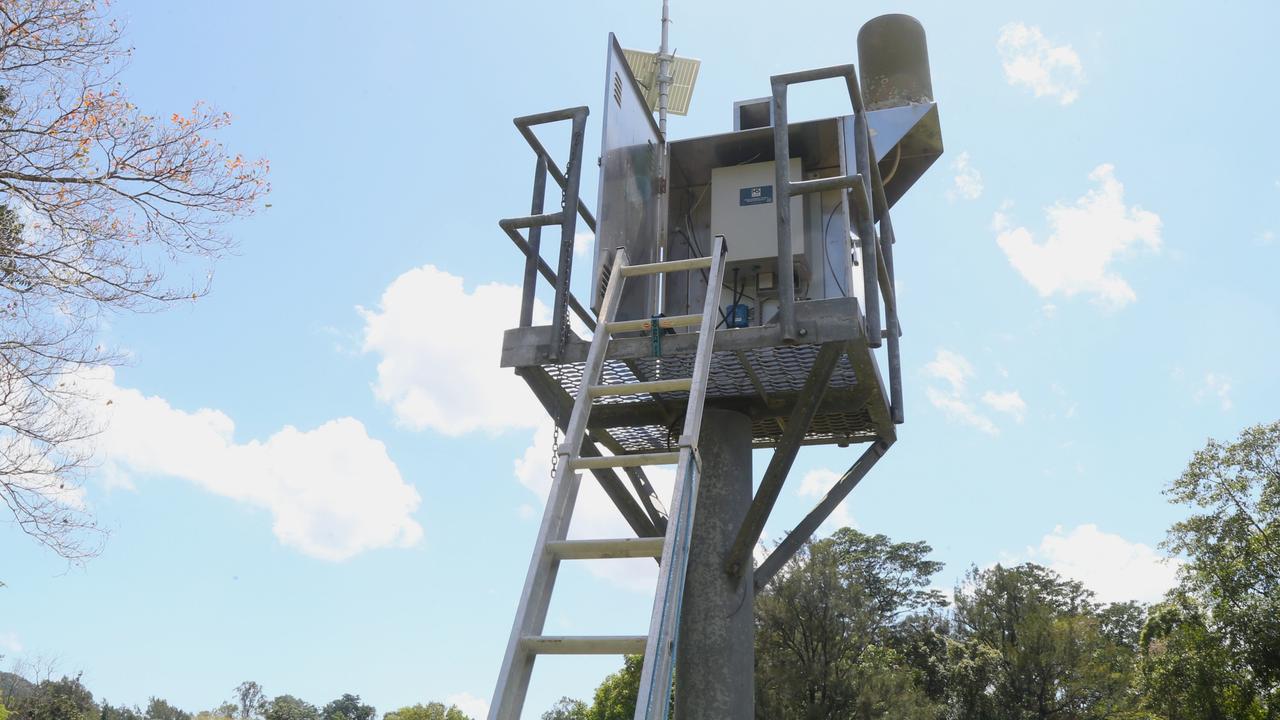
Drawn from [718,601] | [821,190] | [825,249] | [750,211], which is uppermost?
[750,211]

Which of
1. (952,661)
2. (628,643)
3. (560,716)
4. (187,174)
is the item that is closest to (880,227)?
(628,643)

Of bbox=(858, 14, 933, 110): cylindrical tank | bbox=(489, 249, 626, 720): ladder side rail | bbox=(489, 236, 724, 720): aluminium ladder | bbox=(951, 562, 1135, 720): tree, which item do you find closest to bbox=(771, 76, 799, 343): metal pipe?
bbox=(489, 236, 724, 720): aluminium ladder

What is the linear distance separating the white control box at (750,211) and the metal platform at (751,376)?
3.71 feet

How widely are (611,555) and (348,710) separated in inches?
3778

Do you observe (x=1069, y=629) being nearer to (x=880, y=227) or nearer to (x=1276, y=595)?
(x=1276, y=595)

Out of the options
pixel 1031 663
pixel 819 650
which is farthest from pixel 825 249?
pixel 1031 663

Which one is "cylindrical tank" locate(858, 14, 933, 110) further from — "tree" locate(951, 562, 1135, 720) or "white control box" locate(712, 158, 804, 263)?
"tree" locate(951, 562, 1135, 720)

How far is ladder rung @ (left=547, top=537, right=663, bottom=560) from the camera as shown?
4066 mm

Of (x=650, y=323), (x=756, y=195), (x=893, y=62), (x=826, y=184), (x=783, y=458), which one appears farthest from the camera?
(x=893, y=62)

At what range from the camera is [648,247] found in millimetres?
7652

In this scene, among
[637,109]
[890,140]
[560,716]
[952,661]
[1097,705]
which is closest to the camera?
[637,109]

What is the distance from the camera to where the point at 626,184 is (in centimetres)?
711

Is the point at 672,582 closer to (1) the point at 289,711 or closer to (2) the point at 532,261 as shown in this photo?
(2) the point at 532,261

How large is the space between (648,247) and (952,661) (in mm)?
32404
